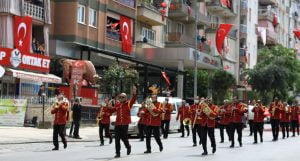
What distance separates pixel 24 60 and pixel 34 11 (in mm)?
4614

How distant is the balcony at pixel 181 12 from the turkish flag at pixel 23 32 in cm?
2118

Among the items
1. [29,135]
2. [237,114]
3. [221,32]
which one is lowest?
[29,135]

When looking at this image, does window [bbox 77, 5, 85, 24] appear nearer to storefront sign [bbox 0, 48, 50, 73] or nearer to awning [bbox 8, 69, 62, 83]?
storefront sign [bbox 0, 48, 50, 73]

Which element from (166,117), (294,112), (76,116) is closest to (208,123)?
(76,116)

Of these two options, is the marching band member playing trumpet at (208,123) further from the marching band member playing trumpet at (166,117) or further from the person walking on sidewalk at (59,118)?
the marching band member playing trumpet at (166,117)

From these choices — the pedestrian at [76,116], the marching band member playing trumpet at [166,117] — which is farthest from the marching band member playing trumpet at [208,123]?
the marching band member playing trumpet at [166,117]

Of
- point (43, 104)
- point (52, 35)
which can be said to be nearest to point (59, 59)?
point (52, 35)

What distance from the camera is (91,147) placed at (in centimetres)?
2244

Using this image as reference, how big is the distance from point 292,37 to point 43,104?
78.8 meters

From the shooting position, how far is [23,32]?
3688cm

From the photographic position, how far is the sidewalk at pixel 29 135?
2383cm

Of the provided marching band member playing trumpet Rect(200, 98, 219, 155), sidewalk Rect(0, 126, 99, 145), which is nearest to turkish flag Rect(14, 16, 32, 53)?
sidewalk Rect(0, 126, 99, 145)

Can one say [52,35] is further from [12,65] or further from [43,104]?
[43,104]

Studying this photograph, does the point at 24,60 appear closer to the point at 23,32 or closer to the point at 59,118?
Result: the point at 23,32
